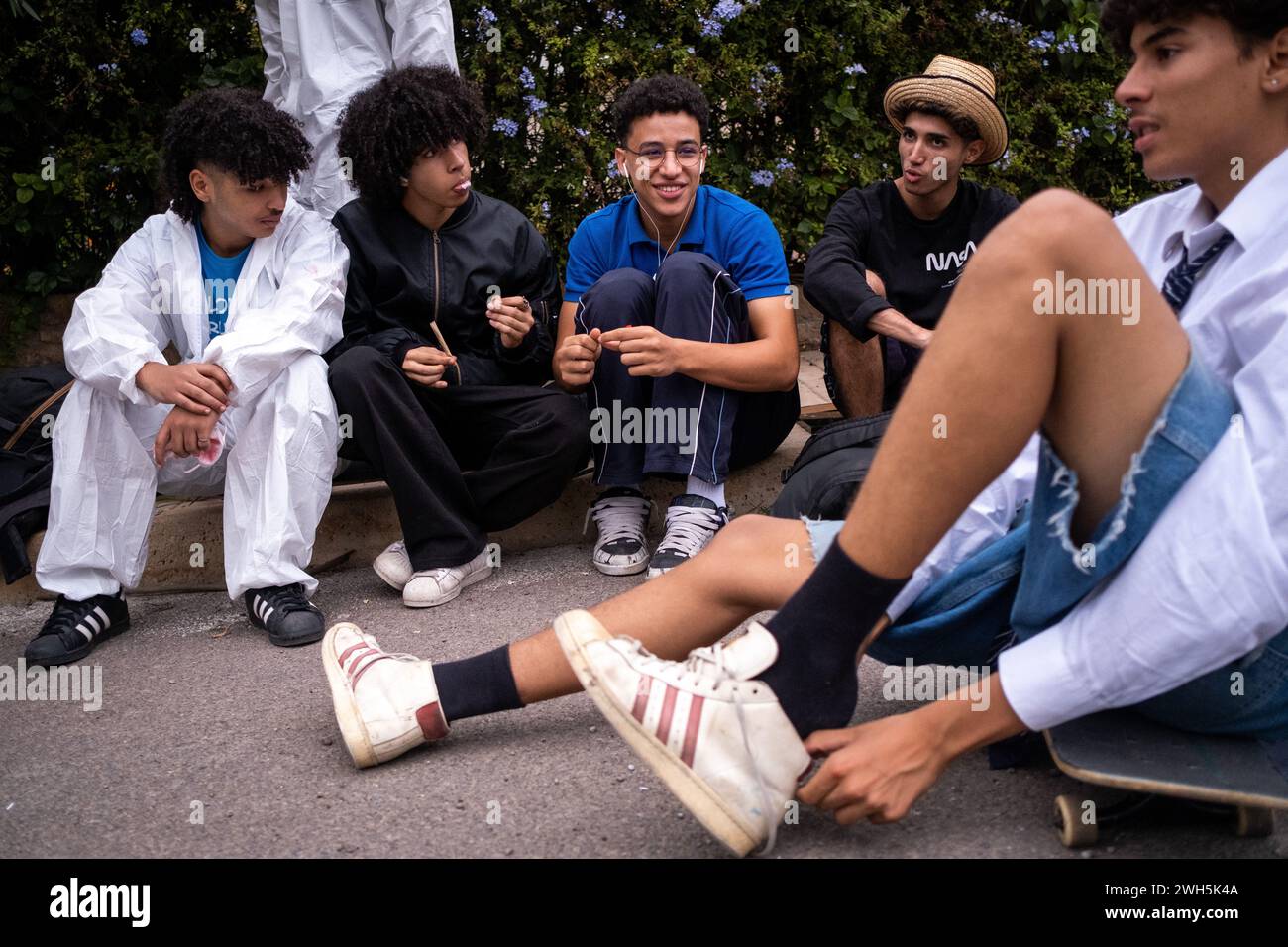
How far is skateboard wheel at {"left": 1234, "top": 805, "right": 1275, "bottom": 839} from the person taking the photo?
1.92m

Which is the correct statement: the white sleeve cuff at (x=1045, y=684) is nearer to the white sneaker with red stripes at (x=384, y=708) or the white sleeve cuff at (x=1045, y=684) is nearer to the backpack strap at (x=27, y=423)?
the white sneaker with red stripes at (x=384, y=708)

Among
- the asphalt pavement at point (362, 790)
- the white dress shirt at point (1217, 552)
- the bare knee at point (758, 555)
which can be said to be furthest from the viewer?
the bare knee at point (758, 555)

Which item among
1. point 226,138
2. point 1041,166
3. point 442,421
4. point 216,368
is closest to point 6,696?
point 216,368

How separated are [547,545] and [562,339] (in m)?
0.69

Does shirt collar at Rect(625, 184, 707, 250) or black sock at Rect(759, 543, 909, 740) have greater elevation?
shirt collar at Rect(625, 184, 707, 250)

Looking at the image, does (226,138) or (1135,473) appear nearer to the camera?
(1135,473)

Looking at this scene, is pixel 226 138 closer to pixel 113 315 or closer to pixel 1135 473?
pixel 113 315

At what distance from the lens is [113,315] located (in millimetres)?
3328

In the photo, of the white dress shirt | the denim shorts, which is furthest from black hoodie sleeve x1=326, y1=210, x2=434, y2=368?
the white dress shirt

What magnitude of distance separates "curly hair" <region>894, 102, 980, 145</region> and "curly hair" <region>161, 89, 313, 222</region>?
6.11 ft

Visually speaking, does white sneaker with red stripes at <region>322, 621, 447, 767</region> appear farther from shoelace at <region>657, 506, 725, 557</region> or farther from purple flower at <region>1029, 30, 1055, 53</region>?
purple flower at <region>1029, 30, 1055, 53</region>

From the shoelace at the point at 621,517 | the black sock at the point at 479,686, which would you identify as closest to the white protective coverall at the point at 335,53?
the shoelace at the point at 621,517

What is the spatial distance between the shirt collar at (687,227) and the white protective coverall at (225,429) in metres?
0.92

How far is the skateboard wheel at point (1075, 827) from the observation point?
6.41 feet
